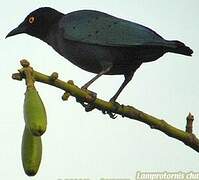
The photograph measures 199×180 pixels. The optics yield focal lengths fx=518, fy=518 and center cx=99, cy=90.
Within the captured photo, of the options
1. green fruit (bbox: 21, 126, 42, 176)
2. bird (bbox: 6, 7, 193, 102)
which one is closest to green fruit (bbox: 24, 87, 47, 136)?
green fruit (bbox: 21, 126, 42, 176)

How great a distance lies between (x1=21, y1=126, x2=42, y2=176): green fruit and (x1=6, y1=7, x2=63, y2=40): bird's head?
3.58m

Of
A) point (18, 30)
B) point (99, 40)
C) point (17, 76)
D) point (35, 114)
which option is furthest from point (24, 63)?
point (18, 30)

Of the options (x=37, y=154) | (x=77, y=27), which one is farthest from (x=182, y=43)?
(x=37, y=154)

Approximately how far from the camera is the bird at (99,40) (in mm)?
4711

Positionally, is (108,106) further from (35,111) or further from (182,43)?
(182,43)

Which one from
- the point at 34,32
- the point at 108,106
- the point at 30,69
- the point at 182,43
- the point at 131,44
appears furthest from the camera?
the point at 34,32

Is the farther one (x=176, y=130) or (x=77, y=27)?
(x=77, y=27)

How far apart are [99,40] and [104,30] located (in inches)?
4.4

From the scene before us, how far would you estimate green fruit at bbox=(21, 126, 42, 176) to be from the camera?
190 cm

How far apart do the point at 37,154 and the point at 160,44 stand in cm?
268

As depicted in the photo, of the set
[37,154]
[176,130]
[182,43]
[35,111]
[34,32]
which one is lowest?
[37,154]

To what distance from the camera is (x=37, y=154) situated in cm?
→ 198

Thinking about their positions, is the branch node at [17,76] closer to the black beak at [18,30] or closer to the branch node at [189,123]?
the branch node at [189,123]

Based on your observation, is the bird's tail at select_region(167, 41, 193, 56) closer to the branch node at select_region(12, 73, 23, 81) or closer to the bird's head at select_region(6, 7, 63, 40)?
the bird's head at select_region(6, 7, 63, 40)
